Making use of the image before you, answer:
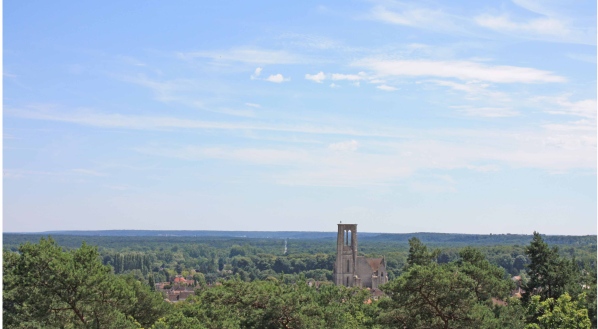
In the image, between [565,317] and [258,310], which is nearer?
[565,317]

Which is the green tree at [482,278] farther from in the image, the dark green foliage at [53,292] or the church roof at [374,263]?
the church roof at [374,263]

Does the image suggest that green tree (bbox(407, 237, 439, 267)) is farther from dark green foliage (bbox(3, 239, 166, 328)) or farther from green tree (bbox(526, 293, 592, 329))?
dark green foliage (bbox(3, 239, 166, 328))

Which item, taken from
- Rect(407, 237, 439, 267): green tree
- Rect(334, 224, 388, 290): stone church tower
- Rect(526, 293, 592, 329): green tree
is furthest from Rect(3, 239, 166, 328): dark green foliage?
Rect(334, 224, 388, 290): stone church tower

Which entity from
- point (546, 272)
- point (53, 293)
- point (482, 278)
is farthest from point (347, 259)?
point (53, 293)

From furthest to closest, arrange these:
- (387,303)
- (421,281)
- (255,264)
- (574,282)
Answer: (255,264)
(574,282)
(387,303)
(421,281)

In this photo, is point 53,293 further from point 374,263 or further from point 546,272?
point 374,263

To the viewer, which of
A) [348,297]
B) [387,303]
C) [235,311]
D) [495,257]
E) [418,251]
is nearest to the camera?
[387,303]

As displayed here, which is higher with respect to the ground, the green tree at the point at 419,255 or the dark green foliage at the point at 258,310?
the green tree at the point at 419,255

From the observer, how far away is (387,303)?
87.2 feet

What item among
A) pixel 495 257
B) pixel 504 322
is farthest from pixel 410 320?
pixel 495 257

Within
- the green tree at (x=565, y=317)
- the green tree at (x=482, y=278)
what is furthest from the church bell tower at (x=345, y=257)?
the green tree at (x=565, y=317)

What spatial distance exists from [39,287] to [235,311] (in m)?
7.21

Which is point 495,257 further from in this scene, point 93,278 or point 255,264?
point 93,278

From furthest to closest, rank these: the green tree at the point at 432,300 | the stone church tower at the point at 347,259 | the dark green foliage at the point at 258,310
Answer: the stone church tower at the point at 347,259 → the dark green foliage at the point at 258,310 → the green tree at the point at 432,300
